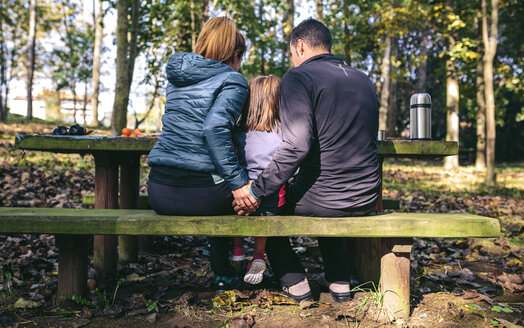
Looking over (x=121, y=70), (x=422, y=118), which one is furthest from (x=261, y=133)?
(x=121, y=70)

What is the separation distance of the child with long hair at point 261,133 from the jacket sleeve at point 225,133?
19cm

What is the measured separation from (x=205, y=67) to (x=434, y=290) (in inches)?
94.0

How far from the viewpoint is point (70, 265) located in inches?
112

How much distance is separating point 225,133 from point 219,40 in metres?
0.69

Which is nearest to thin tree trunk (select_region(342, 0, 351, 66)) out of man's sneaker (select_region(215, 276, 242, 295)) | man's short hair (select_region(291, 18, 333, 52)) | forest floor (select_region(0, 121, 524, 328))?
forest floor (select_region(0, 121, 524, 328))

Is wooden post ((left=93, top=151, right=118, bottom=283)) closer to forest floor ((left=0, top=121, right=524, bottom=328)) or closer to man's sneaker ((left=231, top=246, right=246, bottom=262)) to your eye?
forest floor ((left=0, top=121, right=524, bottom=328))

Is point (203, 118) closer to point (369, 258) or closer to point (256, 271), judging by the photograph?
point (256, 271)

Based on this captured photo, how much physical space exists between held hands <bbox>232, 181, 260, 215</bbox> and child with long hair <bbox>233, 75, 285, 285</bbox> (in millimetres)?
106

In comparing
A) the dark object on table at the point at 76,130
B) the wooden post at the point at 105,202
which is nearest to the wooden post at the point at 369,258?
the wooden post at the point at 105,202

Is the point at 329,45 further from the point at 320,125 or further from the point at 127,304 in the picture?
the point at 127,304

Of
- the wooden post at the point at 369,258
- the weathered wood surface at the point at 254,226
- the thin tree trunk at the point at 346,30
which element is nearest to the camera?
the weathered wood surface at the point at 254,226

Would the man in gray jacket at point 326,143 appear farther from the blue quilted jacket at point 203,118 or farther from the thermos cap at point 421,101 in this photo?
the thermos cap at point 421,101

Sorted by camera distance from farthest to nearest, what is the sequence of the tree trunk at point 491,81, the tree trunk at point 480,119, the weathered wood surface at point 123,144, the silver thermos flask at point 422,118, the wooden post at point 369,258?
the tree trunk at point 480,119 < the tree trunk at point 491,81 < the silver thermos flask at point 422,118 < the wooden post at point 369,258 < the weathered wood surface at point 123,144

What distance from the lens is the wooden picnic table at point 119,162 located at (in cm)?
308
